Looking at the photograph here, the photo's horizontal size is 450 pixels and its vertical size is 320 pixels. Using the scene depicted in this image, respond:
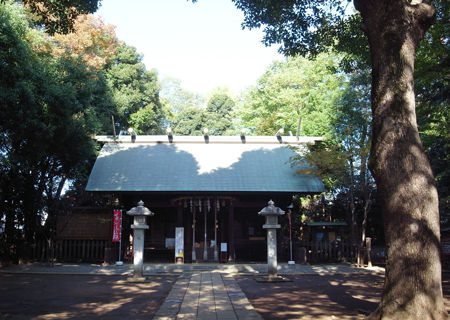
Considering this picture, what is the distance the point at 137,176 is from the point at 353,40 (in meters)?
10.9

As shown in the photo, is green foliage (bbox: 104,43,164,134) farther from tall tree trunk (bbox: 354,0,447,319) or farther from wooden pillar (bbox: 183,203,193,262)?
tall tree trunk (bbox: 354,0,447,319)

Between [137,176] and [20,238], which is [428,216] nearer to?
[137,176]

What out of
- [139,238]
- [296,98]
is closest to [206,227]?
[139,238]

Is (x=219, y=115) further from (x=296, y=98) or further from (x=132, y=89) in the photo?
(x=132, y=89)

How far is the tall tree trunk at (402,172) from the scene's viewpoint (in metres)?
4.90

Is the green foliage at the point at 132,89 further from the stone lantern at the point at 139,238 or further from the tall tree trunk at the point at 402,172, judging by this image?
the tall tree trunk at the point at 402,172

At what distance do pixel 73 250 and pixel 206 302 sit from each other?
10928 mm

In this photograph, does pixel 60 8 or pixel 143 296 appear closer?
pixel 143 296

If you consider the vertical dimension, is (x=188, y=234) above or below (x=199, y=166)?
below

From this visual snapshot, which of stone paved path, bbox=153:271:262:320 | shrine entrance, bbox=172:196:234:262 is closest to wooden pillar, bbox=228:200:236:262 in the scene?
shrine entrance, bbox=172:196:234:262

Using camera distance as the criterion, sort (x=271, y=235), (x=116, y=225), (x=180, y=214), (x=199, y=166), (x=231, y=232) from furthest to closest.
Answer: (x=199, y=166) < (x=180, y=214) < (x=231, y=232) < (x=116, y=225) < (x=271, y=235)

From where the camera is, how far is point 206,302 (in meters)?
7.73

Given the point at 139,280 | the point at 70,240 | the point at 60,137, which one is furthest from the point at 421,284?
the point at 70,240

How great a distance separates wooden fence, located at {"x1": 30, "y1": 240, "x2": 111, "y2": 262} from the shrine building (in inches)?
63.1
